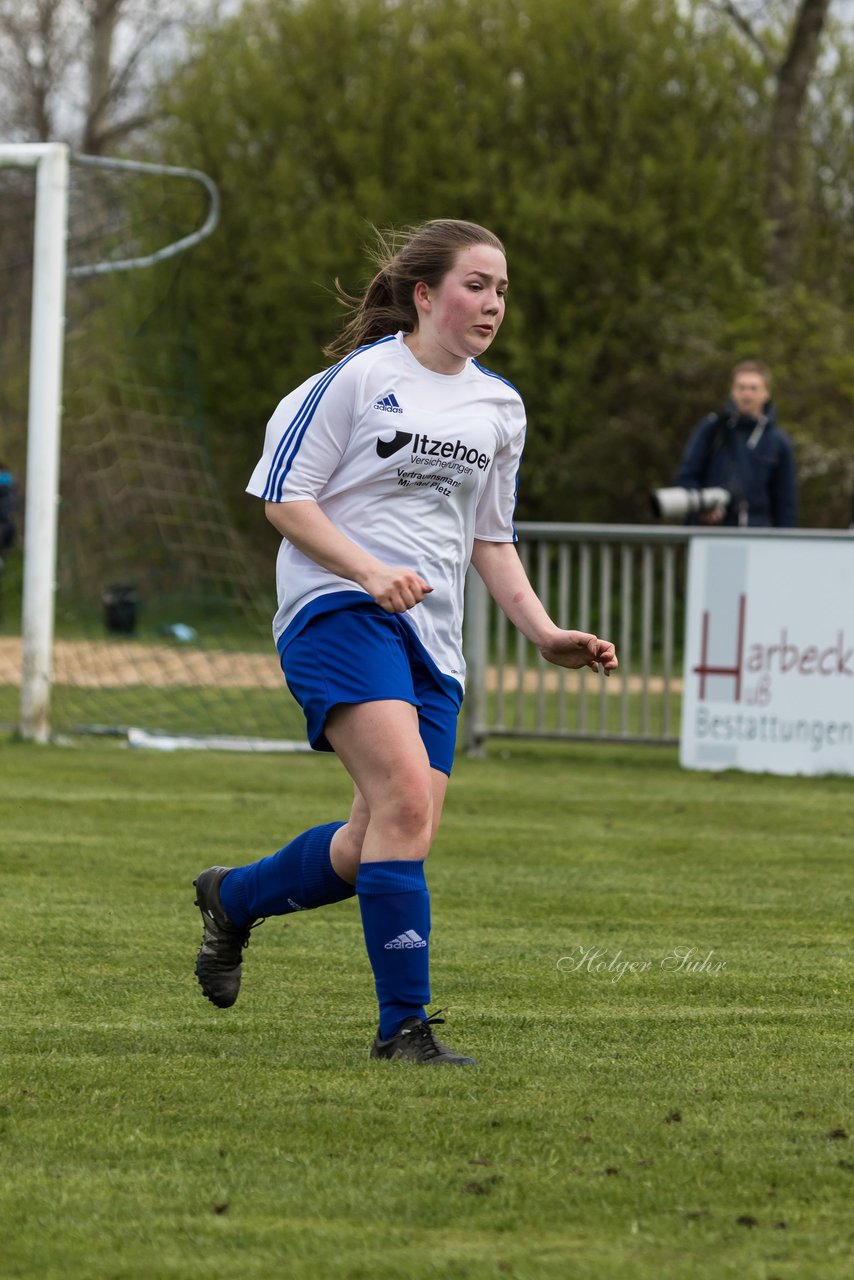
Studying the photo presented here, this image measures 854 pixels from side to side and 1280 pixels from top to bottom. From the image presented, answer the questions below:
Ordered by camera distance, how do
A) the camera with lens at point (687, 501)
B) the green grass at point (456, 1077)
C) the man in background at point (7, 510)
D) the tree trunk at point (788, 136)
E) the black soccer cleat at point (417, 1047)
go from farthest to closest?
the tree trunk at point (788, 136), the man in background at point (7, 510), the camera with lens at point (687, 501), the black soccer cleat at point (417, 1047), the green grass at point (456, 1077)

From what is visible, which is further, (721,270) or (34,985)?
(721,270)

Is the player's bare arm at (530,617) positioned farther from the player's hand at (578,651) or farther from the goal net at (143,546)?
the goal net at (143,546)

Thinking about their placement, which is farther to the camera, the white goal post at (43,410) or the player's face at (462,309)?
the white goal post at (43,410)

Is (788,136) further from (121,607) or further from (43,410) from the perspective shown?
(43,410)

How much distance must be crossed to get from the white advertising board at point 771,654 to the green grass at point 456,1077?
2315 millimetres

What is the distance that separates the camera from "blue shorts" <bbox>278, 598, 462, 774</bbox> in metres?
4.21

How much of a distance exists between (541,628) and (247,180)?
2322 cm

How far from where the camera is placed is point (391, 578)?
406 centimetres

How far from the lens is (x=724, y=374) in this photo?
Result: 2509cm

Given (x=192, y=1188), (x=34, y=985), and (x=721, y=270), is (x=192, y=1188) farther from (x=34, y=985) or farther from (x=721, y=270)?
(x=721, y=270)

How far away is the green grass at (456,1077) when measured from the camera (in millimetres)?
3012

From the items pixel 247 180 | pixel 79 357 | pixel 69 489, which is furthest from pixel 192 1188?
pixel 247 180

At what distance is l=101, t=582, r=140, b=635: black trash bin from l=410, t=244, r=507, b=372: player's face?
9088mm

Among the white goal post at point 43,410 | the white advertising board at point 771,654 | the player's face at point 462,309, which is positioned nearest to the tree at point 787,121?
the white goal post at point 43,410
